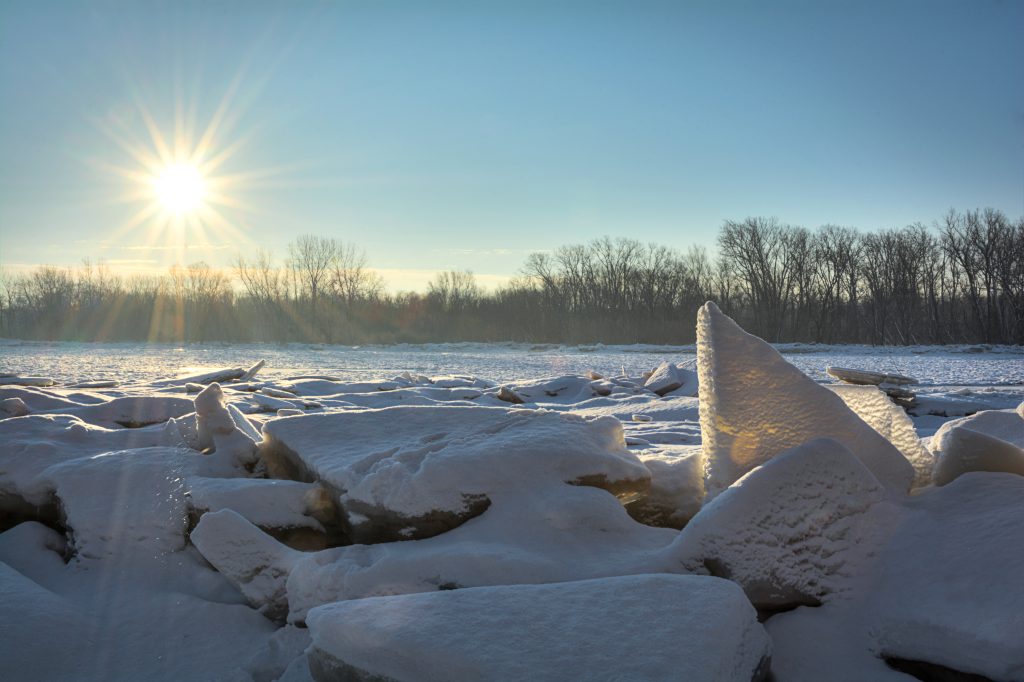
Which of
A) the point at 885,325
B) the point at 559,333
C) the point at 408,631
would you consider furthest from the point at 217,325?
the point at 408,631

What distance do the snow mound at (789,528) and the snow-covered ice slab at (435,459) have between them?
738 mm

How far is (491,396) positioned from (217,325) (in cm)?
3739

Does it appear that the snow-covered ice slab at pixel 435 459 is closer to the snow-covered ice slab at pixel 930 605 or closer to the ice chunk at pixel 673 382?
the snow-covered ice slab at pixel 930 605

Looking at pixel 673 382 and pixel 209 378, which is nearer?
pixel 673 382

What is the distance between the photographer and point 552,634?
5.89 ft

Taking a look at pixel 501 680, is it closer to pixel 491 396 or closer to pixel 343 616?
pixel 343 616

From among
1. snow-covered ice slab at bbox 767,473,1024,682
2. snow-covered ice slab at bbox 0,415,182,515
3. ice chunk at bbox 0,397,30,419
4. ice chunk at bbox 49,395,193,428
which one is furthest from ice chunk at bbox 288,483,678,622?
ice chunk at bbox 0,397,30,419

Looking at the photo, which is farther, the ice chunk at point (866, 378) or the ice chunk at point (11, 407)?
the ice chunk at point (866, 378)

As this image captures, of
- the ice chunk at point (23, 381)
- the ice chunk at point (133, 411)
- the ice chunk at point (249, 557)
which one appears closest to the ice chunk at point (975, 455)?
the ice chunk at point (249, 557)

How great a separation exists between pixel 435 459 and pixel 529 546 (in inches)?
24.2

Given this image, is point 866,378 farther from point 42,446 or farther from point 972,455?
point 42,446

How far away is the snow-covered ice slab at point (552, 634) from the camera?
169cm

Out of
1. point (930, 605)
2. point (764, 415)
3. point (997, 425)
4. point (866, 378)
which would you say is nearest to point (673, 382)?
point (866, 378)

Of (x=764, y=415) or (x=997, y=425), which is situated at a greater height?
(x=764, y=415)
